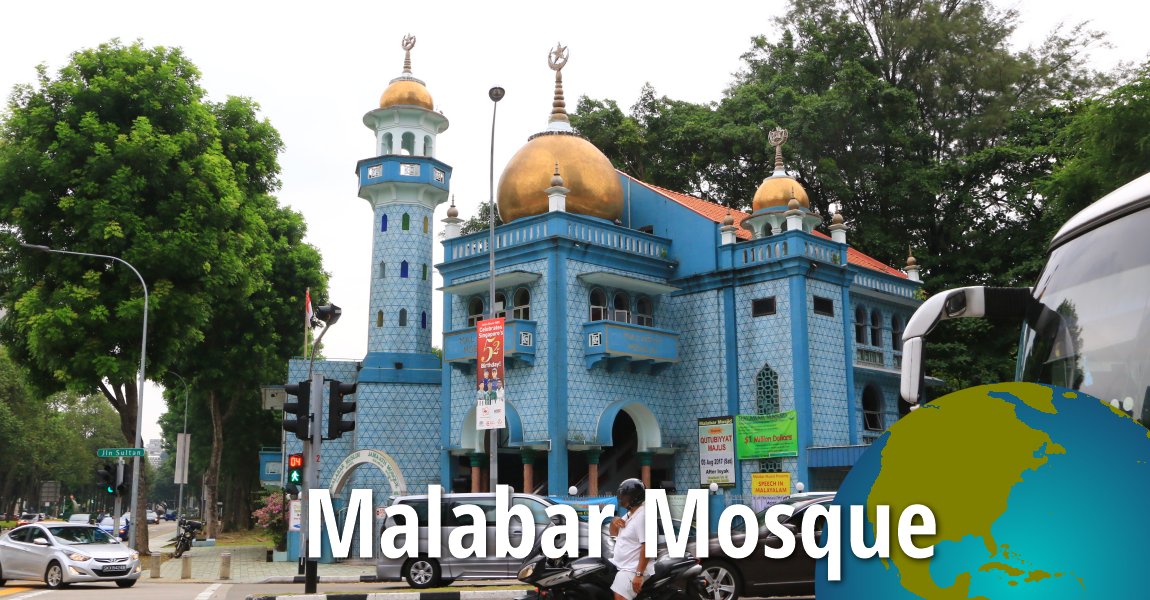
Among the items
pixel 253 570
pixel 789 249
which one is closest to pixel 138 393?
pixel 253 570

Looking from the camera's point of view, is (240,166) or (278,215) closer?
(240,166)

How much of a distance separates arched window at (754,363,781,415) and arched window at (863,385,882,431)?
15.9ft

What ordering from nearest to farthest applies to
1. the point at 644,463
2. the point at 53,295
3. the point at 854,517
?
the point at 854,517
the point at 53,295
the point at 644,463

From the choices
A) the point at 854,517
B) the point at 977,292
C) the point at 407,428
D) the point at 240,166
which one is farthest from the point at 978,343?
the point at 854,517

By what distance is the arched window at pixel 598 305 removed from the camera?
30047mm

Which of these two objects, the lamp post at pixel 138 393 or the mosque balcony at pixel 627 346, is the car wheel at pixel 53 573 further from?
the mosque balcony at pixel 627 346

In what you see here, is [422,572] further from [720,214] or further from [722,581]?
[720,214]

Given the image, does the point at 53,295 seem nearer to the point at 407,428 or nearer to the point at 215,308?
the point at 215,308

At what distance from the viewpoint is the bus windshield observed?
428cm

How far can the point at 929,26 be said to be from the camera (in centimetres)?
4381

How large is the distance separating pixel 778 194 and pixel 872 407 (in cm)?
740

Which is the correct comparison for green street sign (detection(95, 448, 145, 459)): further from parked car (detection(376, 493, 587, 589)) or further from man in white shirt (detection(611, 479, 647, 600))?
man in white shirt (detection(611, 479, 647, 600))

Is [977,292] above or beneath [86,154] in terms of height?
beneath

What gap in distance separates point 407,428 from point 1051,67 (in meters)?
29.9
